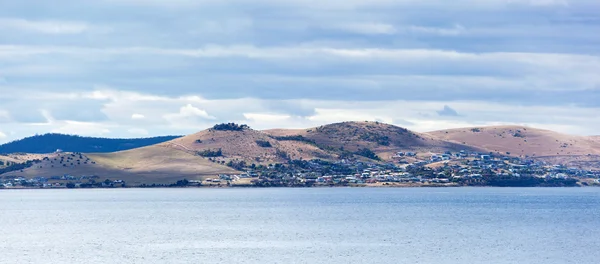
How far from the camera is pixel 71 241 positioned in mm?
130375

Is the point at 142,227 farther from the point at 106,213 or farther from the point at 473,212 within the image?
the point at 473,212

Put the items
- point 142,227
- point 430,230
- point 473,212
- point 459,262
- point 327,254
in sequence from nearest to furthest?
point 459,262
point 327,254
point 430,230
point 142,227
point 473,212

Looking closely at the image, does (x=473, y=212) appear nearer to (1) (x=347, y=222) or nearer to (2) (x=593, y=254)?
(1) (x=347, y=222)

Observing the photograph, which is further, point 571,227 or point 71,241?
point 571,227

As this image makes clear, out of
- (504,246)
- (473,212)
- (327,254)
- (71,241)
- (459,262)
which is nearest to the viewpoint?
(459,262)

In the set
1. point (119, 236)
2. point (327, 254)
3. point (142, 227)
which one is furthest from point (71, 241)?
point (327, 254)

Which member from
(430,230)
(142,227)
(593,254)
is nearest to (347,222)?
(430,230)

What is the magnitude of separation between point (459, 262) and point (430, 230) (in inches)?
1570

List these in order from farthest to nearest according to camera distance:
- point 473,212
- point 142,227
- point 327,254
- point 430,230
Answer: point 473,212, point 142,227, point 430,230, point 327,254

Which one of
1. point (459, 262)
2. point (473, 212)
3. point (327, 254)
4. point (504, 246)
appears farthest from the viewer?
point (473, 212)

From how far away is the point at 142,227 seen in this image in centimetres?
15475

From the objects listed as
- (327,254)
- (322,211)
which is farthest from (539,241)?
(322,211)

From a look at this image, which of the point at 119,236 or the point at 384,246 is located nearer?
the point at 384,246

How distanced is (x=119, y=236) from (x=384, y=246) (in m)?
38.7
